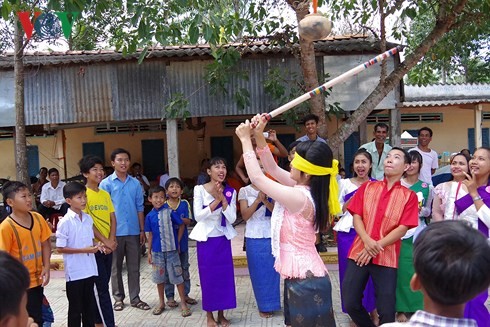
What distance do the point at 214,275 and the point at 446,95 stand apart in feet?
35.8

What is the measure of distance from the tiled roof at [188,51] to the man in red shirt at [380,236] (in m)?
4.83

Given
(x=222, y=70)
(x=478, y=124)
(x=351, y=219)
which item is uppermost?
(x=222, y=70)

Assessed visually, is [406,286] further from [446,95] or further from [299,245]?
[446,95]

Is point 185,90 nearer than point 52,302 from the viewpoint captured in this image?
No

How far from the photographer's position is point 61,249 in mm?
3945

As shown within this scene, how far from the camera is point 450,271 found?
1495 millimetres

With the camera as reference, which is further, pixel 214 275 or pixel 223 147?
pixel 223 147

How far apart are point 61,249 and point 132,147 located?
9531 millimetres

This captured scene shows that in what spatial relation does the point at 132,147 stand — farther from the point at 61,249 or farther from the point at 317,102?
the point at 61,249

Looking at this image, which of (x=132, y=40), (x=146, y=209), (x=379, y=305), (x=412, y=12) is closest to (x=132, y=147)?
(x=146, y=209)

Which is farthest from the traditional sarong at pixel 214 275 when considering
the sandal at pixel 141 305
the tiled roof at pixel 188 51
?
the tiled roof at pixel 188 51

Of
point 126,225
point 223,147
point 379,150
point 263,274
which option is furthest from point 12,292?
point 223,147

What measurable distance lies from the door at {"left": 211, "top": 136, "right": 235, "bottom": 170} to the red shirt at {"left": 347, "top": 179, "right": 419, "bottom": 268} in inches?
375

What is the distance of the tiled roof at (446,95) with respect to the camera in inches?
498
